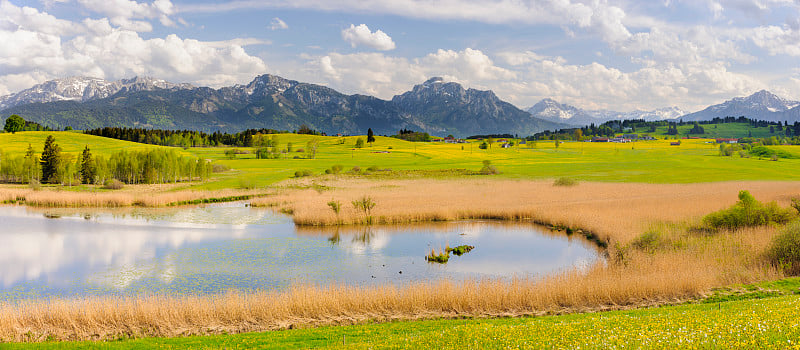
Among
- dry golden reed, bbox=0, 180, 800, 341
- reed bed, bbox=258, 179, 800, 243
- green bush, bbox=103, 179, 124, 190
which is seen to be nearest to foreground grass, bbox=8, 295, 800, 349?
dry golden reed, bbox=0, 180, 800, 341

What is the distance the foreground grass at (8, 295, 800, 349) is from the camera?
1295 centimetres

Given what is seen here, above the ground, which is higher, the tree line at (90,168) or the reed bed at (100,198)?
the tree line at (90,168)

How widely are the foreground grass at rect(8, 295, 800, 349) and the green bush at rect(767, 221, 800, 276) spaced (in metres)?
12.3

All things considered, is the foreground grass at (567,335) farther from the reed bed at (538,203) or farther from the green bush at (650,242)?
the reed bed at (538,203)

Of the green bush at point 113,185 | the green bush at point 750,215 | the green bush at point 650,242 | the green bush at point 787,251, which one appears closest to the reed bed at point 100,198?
the green bush at point 113,185

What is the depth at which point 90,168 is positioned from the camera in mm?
93188

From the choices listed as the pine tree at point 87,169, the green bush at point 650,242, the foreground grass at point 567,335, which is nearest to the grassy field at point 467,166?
the pine tree at point 87,169

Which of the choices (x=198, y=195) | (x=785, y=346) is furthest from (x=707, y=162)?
(x=785, y=346)

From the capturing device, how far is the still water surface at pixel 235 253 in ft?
103

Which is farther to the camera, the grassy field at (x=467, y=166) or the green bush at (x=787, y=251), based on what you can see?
the grassy field at (x=467, y=166)

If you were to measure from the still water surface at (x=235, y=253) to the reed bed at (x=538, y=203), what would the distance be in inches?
108

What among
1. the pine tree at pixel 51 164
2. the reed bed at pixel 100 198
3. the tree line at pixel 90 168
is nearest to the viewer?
the reed bed at pixel 100 198

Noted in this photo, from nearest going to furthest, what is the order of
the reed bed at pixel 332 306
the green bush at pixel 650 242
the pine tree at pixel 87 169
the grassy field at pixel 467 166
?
the reed bed at pixel 332 306, the green bush at pixel 650 242, the pine tree at pixel 87 169, the grassy field at pixel 467 166

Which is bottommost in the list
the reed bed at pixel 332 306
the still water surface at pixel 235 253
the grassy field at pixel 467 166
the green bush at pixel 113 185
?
the still water surface at pixel 235 253
